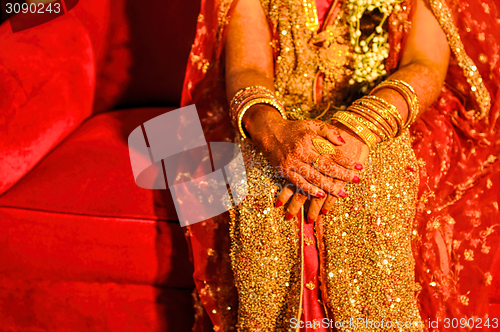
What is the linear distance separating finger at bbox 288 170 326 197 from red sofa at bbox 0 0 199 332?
32cm

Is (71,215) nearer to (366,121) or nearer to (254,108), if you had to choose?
(254,108)

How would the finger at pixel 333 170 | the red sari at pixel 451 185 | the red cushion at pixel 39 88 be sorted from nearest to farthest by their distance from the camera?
the finger at pixel 333 170
the red sari at pixel 451 185
the red cushion at pixel 39 88

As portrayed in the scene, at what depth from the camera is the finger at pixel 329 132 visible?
650mm

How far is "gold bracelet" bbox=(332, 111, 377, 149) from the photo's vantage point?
26.0 inches

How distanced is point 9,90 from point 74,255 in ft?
1.46

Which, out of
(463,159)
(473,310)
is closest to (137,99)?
(463,159)

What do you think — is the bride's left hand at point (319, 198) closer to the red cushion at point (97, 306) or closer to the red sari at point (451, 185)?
the red sari at point (451, 185)

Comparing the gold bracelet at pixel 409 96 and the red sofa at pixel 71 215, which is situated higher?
the gold bracelet at pixel 409 96

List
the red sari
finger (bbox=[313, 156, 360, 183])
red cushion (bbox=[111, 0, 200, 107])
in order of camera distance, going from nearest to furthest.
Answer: finger (bbox=[313, 156, 360, 183]) < the red sari < red cushion (bbox=[111, 0, 200, 107])

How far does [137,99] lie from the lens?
52.6 inches

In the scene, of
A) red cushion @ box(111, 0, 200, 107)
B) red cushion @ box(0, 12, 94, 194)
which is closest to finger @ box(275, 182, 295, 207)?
red cushion @ box(0, 12, 94, 194)

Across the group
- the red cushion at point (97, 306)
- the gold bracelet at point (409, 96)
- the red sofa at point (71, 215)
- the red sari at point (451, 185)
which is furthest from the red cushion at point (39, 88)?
the gold bracelet at point (409, 96)

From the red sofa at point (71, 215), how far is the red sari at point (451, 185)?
12 cm

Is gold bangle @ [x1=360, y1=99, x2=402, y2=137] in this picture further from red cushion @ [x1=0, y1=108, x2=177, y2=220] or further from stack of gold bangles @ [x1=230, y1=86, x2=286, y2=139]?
red cushion @ [x1=0, y1=108, x2=177, y2=220]
